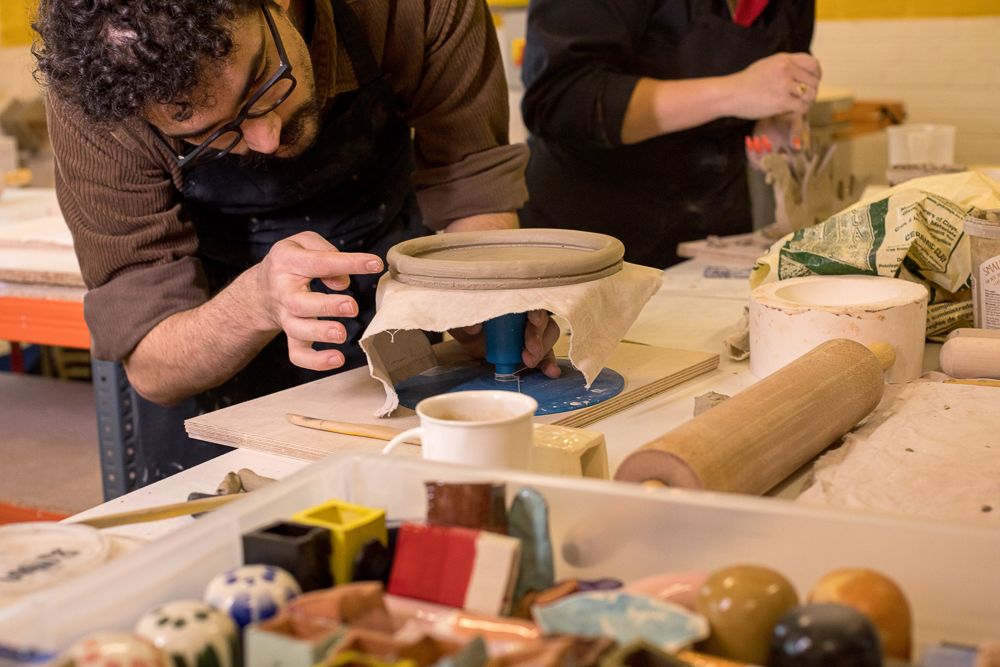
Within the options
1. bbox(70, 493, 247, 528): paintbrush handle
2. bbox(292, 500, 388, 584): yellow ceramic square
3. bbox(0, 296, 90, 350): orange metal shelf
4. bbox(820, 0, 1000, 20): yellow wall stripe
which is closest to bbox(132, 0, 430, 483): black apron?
bbox(0, 296, 90, 350): orange metal shelf

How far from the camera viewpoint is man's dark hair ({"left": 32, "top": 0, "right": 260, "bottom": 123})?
1424 mm

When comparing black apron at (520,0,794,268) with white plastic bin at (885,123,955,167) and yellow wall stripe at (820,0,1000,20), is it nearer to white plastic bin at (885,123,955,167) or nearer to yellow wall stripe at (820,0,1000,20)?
white plastic bin at (885,123,955,167)

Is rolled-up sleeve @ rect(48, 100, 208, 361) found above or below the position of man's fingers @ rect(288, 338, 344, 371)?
above

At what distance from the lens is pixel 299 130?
1742 mm

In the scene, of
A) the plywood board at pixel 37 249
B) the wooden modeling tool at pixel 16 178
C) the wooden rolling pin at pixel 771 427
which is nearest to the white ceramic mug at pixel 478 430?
the wooden rolling pin at pixel 771 427

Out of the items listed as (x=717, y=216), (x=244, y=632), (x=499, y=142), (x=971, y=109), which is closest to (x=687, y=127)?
(x=717, y=216)

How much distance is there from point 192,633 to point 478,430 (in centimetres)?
37

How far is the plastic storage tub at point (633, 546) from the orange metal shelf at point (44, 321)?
5.76 ft

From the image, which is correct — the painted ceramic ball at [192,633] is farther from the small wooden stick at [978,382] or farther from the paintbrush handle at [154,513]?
the small wooden stick at [978,382]

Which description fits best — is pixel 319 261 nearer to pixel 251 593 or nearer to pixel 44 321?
pixel 251 593

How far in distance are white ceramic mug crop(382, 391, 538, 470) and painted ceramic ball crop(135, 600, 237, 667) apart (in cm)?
31

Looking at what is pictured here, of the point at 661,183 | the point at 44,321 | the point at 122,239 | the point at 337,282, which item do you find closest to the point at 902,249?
the point at 337,282

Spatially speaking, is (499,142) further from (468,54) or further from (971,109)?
(971,109)

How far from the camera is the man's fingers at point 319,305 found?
A: 1436 mm
